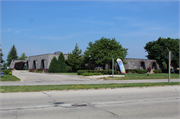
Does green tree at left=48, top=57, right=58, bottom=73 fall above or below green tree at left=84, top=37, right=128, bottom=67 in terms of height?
below

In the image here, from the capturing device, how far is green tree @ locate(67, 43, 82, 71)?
1809 inches

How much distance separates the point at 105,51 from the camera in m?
41.0

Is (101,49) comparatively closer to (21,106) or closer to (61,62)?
(61,62)

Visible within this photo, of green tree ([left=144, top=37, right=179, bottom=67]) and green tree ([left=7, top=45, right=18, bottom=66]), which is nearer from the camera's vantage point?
green tree ([left=144, top=37, right=179, bottom=67])

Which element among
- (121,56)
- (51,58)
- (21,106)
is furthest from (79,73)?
(21,106)

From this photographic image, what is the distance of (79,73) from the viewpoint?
32750mm

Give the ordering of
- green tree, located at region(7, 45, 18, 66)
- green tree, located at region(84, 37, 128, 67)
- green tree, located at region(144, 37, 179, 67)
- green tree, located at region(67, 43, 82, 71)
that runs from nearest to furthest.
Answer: green tree, located at region(84, 37, 128, 67), green tree, located at region(67, 43, 82, 71), green tree, located at region(144, 37, 179, 67), green tree, located at region(7, 45, 18, 66)

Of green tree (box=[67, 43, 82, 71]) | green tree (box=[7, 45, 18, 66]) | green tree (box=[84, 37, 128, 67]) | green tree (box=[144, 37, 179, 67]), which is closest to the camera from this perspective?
green tree (box=[84, 37, 128, 67])

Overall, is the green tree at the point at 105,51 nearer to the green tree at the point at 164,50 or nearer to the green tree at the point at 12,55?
the green tree at the point at 164,50

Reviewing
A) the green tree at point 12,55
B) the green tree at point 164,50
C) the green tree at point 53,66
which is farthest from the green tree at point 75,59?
the green tree at point 12,55

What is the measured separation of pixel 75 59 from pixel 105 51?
9.19 m

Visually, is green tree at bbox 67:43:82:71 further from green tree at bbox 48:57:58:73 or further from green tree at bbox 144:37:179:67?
green tree at bbox 144:37:179:67

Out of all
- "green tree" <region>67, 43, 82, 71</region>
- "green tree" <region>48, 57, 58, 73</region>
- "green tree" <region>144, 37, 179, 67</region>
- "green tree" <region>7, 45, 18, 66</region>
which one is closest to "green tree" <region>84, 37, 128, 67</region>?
"green tree" <region>67, 43, 82, 71</region>

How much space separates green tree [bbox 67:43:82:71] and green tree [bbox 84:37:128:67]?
3.92 meters
